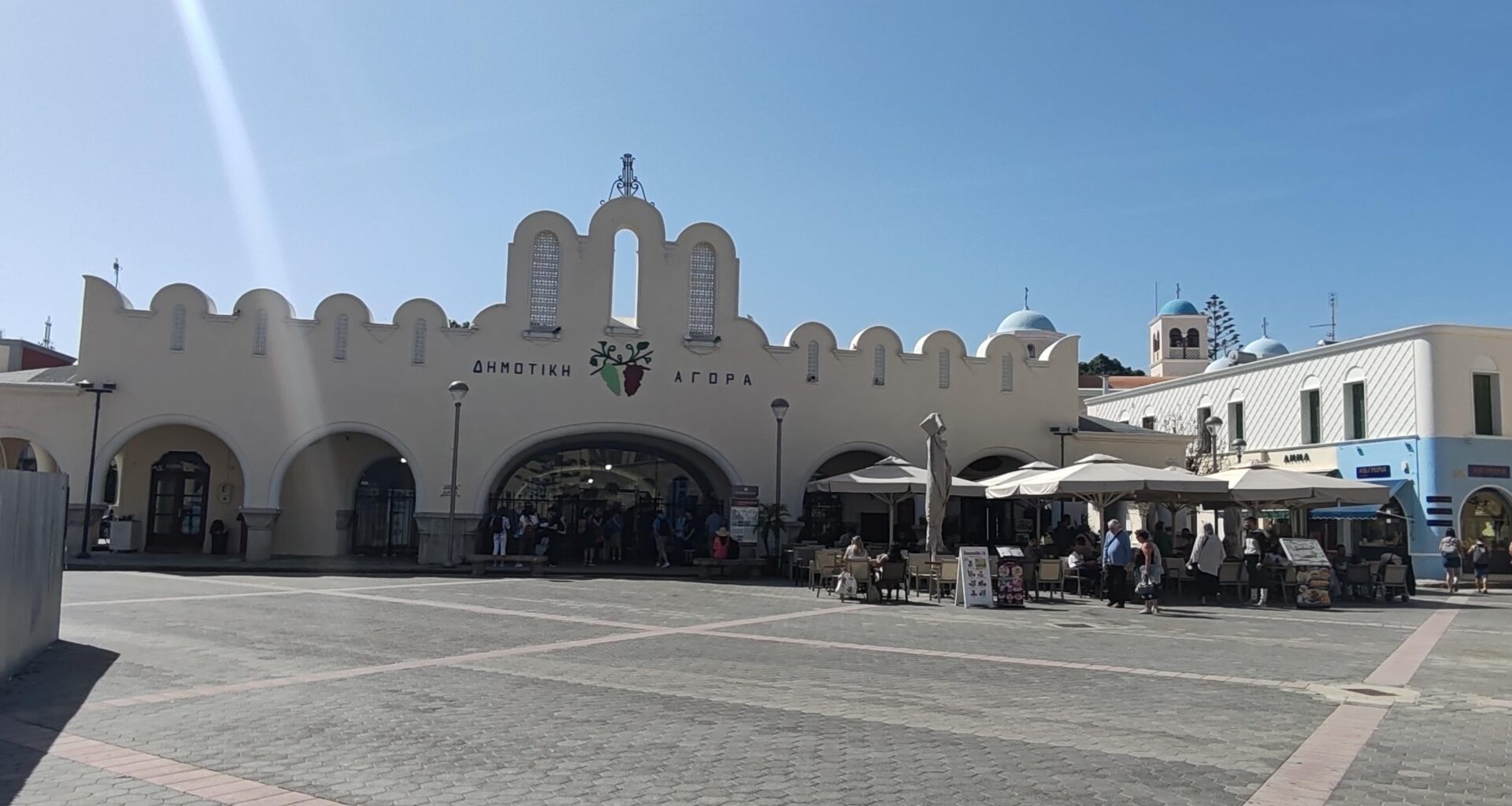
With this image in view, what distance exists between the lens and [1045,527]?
31141 mm

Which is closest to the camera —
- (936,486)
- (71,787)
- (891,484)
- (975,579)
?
(71,787)

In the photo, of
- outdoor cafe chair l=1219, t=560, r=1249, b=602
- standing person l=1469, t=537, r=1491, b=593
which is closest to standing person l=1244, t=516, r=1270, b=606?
outdoor cafe chair l=1219, t=560, r=1249, b=602

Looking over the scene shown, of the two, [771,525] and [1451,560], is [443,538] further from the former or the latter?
[1451,560]

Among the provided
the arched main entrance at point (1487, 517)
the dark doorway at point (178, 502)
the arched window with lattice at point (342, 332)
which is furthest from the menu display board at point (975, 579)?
the dark doorway at point (178, 502)

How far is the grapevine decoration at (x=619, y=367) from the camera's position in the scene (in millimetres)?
27641

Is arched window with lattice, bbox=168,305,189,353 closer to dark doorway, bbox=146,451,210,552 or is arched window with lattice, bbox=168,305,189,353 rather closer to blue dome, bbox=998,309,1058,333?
dark doorway, bbox=146,451,210,552

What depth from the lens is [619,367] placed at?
27672 millimetres

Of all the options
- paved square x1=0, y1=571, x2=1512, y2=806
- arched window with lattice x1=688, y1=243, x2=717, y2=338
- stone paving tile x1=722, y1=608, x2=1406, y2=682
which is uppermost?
arched window with lattice x1=688, y1=243, x2=717, y2=338

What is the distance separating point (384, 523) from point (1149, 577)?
20.6 metres

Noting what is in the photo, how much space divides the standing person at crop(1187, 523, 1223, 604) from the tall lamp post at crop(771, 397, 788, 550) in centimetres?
954

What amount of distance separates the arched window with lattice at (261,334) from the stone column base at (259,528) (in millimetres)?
3867

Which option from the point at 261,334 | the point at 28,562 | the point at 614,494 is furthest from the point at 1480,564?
the point at 261,334

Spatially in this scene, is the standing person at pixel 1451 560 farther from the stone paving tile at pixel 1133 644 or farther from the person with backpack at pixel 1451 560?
the stone paving tile at pixel 1133 644

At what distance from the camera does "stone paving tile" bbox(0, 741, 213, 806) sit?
6.02m
